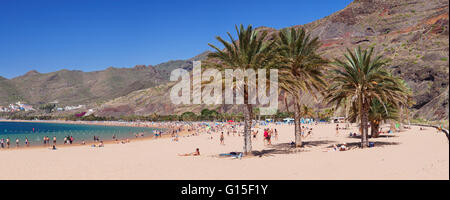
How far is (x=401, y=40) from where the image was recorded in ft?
388

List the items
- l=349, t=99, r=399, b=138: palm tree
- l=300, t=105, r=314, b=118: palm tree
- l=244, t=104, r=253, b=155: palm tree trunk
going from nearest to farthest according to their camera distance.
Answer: l=244, t=104, r=253, b=155: palm tree trunk → l=349, t=99, r=399, b=138: palm tree → l=300, t=105, r=314, b=118: palm tree

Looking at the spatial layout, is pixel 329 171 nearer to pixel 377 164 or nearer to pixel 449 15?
pixel 377 164

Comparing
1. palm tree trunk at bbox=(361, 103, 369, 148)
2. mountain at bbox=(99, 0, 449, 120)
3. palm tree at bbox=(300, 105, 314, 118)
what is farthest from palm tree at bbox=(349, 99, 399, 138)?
palm tree at bbox=(300, 105, 314, 118)

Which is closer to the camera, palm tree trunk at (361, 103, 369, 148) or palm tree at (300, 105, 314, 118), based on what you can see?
palm tree trunk at (361, 103, 369, 148)

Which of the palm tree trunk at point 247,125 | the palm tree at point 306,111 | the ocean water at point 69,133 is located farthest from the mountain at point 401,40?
the ocean water at point 69,133

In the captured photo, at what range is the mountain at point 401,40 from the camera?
6869cm

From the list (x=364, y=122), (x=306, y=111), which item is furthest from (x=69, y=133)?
(x=364, y=122)

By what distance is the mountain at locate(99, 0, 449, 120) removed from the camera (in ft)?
225

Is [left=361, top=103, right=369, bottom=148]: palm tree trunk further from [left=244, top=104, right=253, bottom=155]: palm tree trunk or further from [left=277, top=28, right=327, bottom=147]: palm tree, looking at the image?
[left=244, top=104, right=253, bottom=155]: palm tree trunk

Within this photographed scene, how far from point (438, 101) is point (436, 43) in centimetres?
4797

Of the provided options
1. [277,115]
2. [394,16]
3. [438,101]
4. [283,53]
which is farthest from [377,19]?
[283,53]

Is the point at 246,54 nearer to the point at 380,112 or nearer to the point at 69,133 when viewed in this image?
the point at 380,112

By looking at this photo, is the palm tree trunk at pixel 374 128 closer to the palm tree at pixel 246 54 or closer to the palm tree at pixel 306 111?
the palm tree at pixel 246 54

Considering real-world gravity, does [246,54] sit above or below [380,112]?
above
